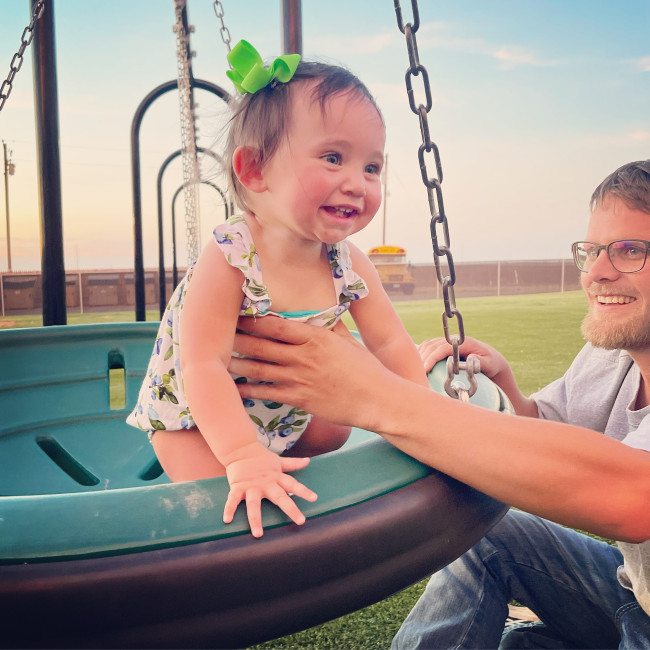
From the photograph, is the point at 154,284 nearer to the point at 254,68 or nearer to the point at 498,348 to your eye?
the point at 498,348

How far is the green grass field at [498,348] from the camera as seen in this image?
170cm

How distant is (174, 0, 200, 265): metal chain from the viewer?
3.26 meters

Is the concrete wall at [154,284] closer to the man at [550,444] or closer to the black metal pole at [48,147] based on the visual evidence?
the black metal pole at [48,147]

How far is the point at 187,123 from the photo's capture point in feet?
11.6

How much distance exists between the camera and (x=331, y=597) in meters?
0.80

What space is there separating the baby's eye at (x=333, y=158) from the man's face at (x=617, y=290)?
0.73 meters

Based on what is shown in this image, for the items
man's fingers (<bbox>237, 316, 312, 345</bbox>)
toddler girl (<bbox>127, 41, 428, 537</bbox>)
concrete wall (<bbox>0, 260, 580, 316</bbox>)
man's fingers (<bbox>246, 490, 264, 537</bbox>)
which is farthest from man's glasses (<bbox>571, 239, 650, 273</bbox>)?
concrete wall (<bbox>0, 260, 580, 316</bbox>)

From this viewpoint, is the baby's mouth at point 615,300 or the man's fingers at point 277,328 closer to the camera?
the man's fingers at point 277,328

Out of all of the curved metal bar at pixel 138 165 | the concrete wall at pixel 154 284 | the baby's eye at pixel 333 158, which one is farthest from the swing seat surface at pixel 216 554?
the concrete wall at pixel 154 284

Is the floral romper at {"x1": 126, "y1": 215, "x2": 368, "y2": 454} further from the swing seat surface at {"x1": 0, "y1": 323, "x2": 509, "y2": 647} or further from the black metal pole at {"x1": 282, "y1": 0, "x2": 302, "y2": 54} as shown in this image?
the black metal pole at {"x1": 282, "y1": 0, "x2": 302, "y2": 54}

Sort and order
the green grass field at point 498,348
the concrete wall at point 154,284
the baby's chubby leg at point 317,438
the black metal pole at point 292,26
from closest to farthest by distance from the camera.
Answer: the baby's chubby leg at point 317,438, the green grass field at point 498,348, the black metal pole at point 292,26, the concrete wall at point 154,284

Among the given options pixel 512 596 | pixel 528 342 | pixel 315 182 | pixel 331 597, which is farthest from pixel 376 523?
pixel 528 342

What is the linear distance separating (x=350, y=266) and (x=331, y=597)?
69cm

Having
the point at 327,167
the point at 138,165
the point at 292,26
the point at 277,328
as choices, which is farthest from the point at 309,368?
the point at 138,165
